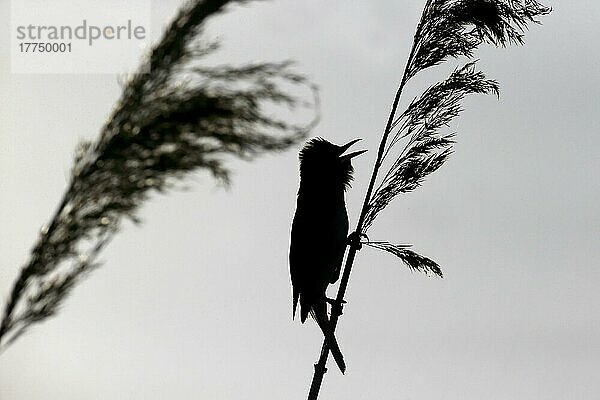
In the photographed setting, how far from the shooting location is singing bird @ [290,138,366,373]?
6273 mm

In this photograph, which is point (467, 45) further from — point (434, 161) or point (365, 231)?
point (365, 231)

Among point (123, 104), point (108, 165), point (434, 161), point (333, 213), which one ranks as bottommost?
point (108, 165)

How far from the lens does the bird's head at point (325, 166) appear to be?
6.43 meters

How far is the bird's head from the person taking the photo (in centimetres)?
643

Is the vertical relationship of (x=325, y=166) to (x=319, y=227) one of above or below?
above

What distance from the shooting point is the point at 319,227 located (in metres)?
6.38

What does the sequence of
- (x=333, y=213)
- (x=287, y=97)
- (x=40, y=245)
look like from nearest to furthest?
(x=40, y=245)
(x=287, y=97)
(x=333, y=213)

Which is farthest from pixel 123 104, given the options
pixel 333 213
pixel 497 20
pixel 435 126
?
pixel 333 213

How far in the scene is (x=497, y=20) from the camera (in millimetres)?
4375

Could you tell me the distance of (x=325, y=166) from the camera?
6480mm

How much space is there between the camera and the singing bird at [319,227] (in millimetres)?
6273

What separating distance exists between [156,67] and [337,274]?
4.58 m

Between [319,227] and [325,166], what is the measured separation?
489 mm

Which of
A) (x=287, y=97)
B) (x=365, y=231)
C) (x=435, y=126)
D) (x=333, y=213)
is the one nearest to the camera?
(x=287, y=97)
